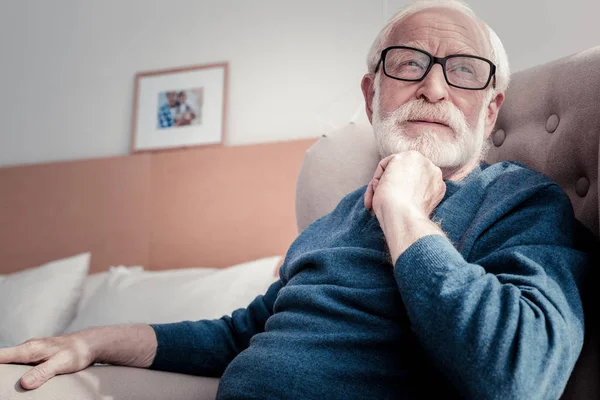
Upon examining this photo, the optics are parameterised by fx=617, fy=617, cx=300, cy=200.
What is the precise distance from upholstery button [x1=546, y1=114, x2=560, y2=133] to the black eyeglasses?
145 millimetres

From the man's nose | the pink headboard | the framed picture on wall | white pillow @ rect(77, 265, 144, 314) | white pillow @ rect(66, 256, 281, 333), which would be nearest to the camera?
the man's nose

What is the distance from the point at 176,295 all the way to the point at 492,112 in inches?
56.1

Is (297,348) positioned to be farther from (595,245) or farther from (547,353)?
(595,245)

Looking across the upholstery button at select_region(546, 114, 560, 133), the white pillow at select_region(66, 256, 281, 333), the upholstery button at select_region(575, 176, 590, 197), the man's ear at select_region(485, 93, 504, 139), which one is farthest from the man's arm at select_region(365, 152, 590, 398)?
the white pillow at select_region(66, 256, 281, 333)

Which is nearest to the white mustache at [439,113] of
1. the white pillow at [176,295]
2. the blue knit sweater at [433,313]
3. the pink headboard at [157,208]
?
the blue knit sweater at [433,313]

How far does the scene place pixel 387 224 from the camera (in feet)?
3.06

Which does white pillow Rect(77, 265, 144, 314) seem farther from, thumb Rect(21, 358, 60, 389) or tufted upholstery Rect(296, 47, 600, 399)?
thumb Rect(21, 358, 60, 389)

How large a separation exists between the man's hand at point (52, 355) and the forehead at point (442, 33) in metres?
0.90

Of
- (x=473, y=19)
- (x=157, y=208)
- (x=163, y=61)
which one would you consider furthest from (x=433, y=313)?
(x=163, y=61)

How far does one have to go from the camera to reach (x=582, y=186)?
1.16m

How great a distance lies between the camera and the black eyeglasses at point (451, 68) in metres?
1.28

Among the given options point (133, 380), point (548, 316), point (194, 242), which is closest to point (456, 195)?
point (548, 316)

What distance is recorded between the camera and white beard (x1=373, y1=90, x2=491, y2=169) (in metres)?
1.25

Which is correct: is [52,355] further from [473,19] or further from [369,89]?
[473,19]
